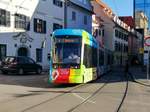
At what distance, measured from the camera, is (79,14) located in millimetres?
70125

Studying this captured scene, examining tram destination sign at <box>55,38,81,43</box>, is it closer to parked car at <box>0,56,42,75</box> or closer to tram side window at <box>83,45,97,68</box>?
tram side window at <box>83,45,97,68</box>

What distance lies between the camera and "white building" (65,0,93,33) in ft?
212

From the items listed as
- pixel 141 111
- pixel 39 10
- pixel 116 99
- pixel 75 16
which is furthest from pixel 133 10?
pixel 141 111

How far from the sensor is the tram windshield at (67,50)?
81.0 ft

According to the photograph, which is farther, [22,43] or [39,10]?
[39,10]

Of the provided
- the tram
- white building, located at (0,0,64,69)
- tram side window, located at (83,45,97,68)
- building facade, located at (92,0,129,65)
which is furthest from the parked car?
building facade, located at (92,0,129,65)

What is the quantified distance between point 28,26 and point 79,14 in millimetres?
21049

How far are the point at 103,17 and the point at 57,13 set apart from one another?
40.2 m

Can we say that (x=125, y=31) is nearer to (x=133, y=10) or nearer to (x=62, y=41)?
(x=133, y=10)

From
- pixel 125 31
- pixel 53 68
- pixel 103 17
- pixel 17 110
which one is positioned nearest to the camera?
pixel 17 110

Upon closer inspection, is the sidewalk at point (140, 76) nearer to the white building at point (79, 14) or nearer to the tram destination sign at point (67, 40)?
the tram destination sign at point (67, 40)

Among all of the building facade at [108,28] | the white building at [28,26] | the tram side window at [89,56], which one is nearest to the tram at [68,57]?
the tram side window at [89,56]

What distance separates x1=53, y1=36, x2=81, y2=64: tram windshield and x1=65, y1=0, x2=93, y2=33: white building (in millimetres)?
35978

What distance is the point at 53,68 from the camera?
24.6 metres
